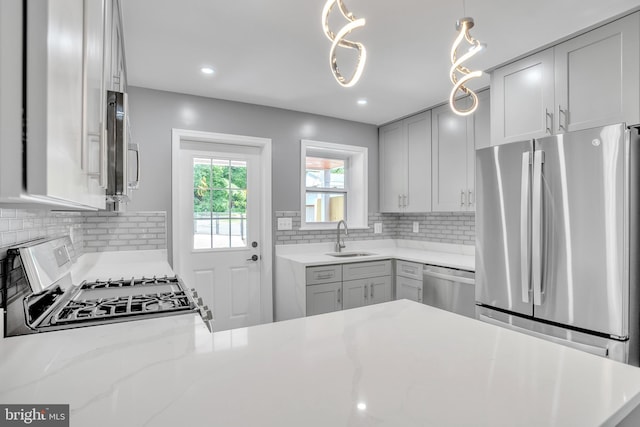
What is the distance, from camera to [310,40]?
2.19 meters

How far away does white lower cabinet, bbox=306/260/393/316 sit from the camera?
311 cm

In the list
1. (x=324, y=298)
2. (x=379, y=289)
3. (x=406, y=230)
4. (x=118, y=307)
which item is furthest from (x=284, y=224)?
(x=118, y=307)

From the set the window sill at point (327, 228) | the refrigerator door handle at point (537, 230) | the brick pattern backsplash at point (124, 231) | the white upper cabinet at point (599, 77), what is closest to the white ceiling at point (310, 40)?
the white upper cabinet at point (599, 77)

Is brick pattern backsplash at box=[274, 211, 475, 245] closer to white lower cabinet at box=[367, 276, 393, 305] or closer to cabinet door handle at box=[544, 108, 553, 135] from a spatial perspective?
white lower cabinet at box=[367, 276, 393, 305]

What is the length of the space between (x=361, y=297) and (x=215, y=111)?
90.0 inches

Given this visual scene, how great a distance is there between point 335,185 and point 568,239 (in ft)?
8.46

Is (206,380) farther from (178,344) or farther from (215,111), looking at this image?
(215,111)

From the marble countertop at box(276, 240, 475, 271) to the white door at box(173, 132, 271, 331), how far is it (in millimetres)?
405

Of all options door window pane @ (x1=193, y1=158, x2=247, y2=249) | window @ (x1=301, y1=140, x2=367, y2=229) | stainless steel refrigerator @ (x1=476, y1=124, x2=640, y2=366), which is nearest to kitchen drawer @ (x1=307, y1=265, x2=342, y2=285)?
window @ (x1=301, y1=140, x2=367, y2=229)

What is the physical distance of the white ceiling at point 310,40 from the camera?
1846 mm

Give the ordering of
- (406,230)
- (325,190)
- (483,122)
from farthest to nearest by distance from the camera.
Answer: (406,230) < (325,190) < (483,122)

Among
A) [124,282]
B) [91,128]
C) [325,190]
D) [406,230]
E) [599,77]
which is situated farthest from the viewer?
[406,230]

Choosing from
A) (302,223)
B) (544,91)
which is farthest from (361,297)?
(544,91)

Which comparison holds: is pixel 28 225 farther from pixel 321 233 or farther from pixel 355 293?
pixel 321 233
